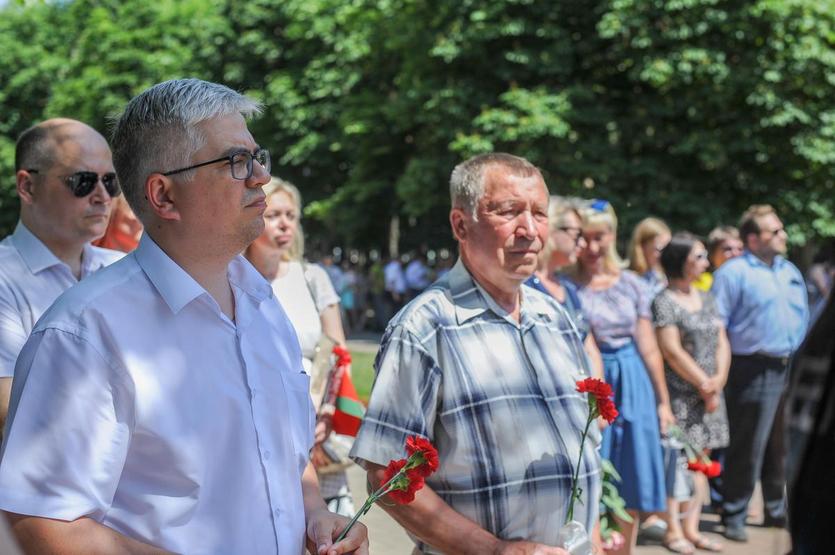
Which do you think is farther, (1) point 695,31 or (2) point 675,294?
(1) point 695,31

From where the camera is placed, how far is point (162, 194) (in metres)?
2.25

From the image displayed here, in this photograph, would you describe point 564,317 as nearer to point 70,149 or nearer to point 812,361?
point 70,149

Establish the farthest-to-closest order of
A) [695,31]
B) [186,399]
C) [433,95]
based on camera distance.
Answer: [433,95]
[695,31]
[186,399]

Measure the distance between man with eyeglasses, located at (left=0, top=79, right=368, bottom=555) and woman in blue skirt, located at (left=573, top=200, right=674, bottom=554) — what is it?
4.22 metres

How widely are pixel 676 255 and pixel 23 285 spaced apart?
517 centimetres

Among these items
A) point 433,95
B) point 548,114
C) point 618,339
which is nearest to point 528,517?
point 618,339

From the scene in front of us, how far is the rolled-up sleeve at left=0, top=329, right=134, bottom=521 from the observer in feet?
6.25

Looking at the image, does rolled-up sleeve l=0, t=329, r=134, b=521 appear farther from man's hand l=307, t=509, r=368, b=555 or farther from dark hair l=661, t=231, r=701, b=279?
dark hair l=661, t=231, r=701, b=279

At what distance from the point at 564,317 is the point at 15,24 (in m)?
51.1

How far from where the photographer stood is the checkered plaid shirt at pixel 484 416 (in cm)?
307

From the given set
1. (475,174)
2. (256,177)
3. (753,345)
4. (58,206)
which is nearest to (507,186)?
(475,174)

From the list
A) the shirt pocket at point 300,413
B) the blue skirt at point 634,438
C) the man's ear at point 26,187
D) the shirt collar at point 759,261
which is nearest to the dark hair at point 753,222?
the shirt collar at point 759,261

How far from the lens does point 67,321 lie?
6.55ft

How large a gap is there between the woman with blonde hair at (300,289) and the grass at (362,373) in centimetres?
631
